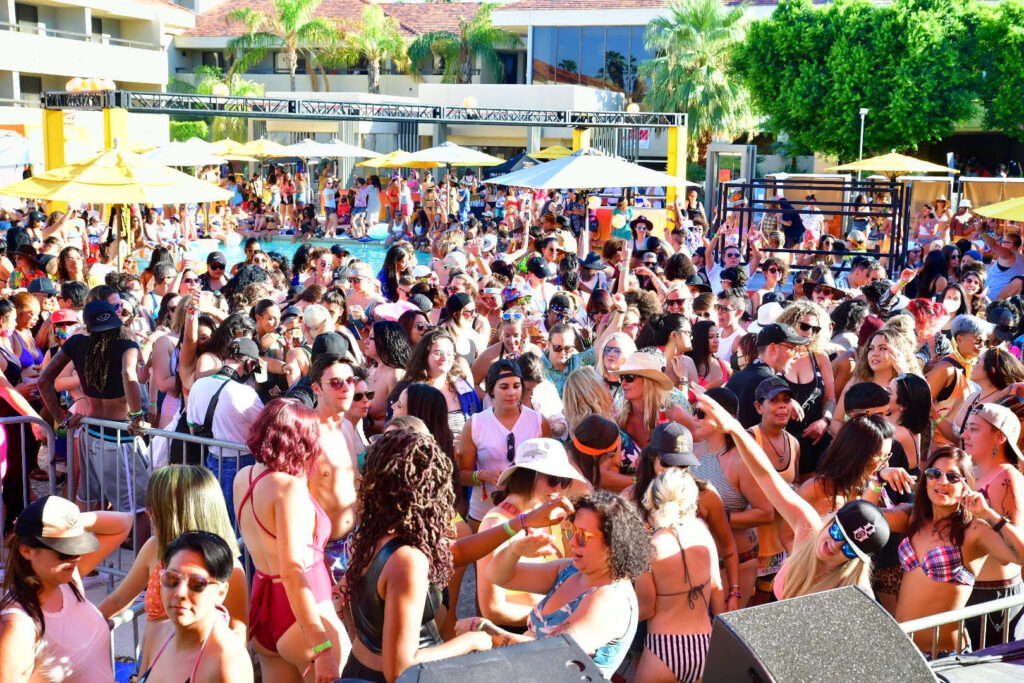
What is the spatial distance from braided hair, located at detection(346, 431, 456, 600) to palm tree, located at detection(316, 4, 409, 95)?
4820cm

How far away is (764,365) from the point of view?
6.18m

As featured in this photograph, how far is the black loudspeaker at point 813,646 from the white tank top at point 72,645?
2.15m

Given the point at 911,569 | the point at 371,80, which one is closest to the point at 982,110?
the point at 371,80

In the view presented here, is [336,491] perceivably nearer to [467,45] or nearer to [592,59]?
[592,59]

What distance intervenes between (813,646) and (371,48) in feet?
163

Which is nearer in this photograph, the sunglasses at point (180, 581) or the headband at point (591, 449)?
the sunglasses at point (180, 581)

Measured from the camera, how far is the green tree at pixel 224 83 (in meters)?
42.3

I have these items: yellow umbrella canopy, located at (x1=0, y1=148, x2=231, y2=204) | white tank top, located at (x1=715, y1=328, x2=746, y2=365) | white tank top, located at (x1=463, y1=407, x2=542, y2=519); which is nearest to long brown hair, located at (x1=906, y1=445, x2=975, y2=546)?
white tank top, located at (x1=463, y1=407, x2=542, y2=519)

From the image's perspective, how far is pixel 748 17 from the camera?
4219cm

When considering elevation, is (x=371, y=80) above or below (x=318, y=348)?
above

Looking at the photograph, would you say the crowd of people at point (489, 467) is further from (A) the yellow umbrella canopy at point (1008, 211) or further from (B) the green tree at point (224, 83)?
(B) the green tree at point (224, 83)

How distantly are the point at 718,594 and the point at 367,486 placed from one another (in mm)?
1476

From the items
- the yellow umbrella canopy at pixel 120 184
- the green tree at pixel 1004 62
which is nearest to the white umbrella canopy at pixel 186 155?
the yellow umbrella canopy at pixel 120 184

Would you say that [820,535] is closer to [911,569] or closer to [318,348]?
A: [911,569]
